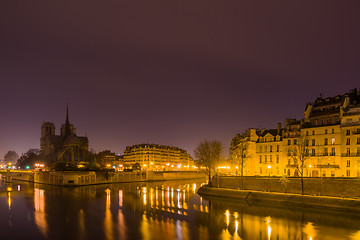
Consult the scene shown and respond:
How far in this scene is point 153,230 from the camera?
127ft

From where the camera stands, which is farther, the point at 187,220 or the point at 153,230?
the point at 187,220

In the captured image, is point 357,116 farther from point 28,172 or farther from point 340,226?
point 28,172

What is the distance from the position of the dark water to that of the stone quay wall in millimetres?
5674

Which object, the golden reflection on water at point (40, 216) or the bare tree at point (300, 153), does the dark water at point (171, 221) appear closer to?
the golden reflection on water at point (40, 216)

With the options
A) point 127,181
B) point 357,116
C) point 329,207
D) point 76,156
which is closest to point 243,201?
point 329,207

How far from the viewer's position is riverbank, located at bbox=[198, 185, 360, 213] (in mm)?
48844

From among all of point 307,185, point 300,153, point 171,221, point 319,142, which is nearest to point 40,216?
point 171,221

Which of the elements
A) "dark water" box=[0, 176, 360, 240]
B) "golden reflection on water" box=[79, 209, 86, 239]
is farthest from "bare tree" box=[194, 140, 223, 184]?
"golden reflection on water" box=[79, 209, 86, 239]

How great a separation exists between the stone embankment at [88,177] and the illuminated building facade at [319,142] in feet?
176

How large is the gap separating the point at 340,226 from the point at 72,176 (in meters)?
82.8

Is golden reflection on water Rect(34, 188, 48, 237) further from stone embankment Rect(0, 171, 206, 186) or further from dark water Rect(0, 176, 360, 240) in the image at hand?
stone embankment Rect(0, 171, 206, 186)

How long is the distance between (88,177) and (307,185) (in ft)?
243

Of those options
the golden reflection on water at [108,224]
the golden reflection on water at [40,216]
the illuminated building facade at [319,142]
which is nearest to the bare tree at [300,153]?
the illuminated building facade at [319,142]

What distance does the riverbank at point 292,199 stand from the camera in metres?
48.8
